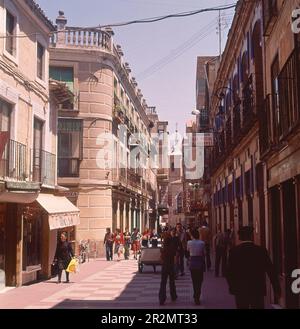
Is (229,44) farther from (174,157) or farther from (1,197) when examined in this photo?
(174,157)

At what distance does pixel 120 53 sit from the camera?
31.5 meters

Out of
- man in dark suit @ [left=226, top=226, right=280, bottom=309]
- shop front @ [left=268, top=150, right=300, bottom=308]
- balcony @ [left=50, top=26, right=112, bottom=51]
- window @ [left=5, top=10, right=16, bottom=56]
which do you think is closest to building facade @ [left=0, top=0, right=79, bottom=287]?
window @ [left=5, top=10, right=16, bottom=56]

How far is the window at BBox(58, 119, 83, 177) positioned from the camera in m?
27.2

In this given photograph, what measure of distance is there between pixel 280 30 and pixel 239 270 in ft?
19.2

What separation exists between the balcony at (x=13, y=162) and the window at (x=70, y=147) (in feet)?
37.2

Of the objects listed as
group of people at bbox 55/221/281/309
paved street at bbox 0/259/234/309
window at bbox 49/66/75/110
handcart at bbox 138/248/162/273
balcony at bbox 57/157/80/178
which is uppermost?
window at bbox 49/66/75/110

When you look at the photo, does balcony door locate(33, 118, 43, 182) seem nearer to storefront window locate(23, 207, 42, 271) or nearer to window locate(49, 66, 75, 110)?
storefront window locate(23, 207, 42, 271)

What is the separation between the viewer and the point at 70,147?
89.7 feet

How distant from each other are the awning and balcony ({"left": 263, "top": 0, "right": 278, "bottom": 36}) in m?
8.08

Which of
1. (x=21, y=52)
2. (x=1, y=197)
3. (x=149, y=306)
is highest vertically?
(x=21, y=52)

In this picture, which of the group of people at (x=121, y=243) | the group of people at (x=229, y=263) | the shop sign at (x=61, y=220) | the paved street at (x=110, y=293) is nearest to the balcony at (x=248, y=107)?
the group of people at (x=229, y=263)

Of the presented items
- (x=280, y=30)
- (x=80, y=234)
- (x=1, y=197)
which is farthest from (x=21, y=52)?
(x=80, y=234)

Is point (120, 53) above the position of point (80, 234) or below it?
above

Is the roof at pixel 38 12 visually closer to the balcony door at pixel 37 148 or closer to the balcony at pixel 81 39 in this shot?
the balcony door at pixel 37 148
